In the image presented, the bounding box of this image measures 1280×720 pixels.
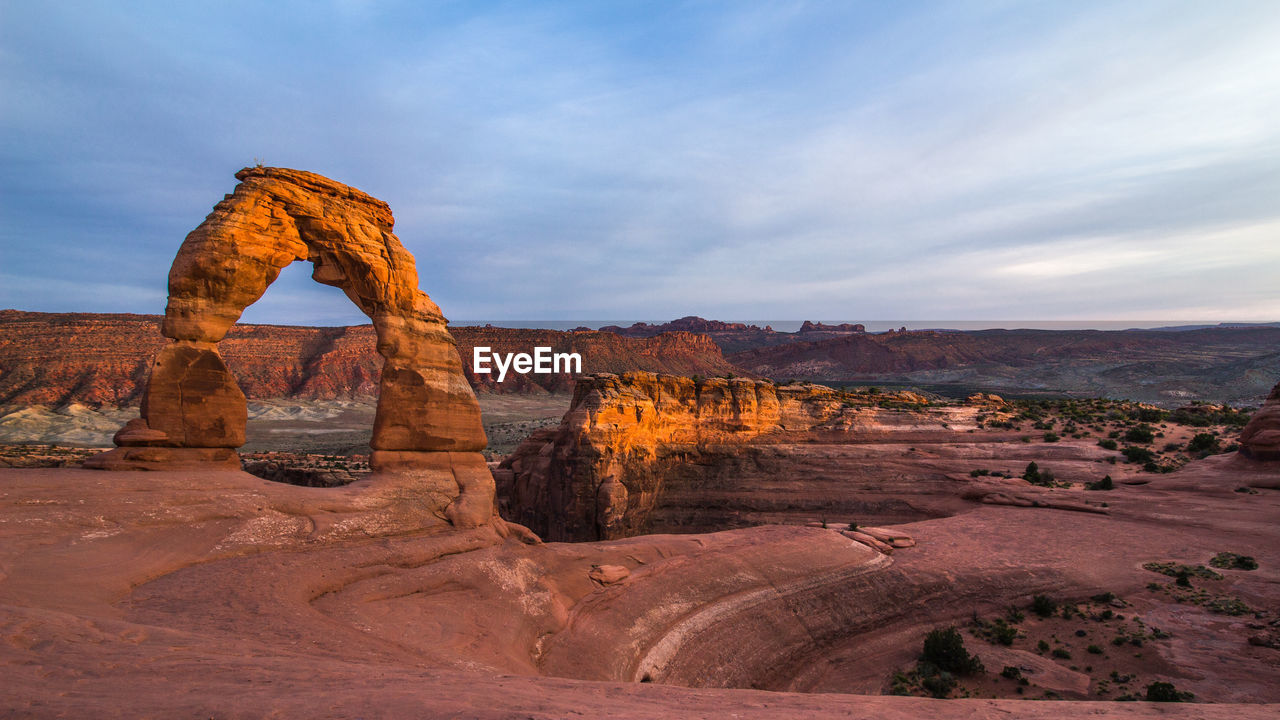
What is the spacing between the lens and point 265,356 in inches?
3971

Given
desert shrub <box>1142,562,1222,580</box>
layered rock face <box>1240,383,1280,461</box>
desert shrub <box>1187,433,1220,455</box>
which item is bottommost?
desert shrub <box>1142,562,1222,580</box>

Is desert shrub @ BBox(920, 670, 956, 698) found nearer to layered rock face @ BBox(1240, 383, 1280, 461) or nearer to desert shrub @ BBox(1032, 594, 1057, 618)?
desert shrub @ BBox(1032, 594, 1057, 618)

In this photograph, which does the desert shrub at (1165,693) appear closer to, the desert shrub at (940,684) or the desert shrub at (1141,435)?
the desert shrub at (940,684)

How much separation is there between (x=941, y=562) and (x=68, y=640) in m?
20.4

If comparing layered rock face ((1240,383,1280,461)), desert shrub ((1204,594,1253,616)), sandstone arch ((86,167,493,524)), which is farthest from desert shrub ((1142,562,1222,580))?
sandstone arch ((86,167,493,524))

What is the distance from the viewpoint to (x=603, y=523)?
2388 cm

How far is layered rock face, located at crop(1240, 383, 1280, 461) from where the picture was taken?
22.2 meters

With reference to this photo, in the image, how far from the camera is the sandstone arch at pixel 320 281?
13617 millimetres

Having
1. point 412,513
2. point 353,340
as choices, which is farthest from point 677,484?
point 353,340

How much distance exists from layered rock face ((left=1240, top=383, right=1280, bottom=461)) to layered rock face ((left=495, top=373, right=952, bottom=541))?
48.4 feet

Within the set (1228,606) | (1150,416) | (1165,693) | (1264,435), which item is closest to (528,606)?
(1165,693)

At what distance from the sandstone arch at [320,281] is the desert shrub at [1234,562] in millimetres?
22305

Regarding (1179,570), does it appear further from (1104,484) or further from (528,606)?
(528,606)

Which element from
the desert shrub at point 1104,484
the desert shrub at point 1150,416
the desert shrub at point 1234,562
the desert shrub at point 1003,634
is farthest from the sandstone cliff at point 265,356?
the desert shrub at point 1234,562
